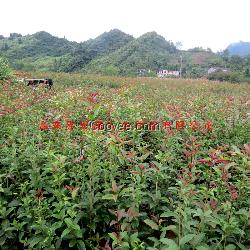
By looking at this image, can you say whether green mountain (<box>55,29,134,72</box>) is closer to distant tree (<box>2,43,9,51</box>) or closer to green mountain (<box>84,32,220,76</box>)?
green mountain (<box>84,32,220,76</box>)

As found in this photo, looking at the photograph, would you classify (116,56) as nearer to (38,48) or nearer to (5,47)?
(38,48)

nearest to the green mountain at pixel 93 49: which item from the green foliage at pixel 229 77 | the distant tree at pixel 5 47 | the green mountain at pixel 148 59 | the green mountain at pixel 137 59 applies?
the green mountain at pixel 148 59

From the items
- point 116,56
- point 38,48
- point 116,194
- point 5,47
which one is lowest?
point 116,194

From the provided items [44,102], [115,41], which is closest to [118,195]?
[44,102]

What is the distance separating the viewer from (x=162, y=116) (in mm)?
4242

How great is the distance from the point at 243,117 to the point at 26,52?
47.4m

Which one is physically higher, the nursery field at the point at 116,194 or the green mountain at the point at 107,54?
the green mountain at the point at 107,54

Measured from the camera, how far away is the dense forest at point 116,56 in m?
37.8

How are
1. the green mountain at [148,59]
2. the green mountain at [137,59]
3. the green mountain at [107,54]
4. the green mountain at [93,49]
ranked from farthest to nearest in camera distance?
the green mountain at [137,59]
the green mountain at [148,59]
the green mountain at [107,54]
the green mountain at [93,49]

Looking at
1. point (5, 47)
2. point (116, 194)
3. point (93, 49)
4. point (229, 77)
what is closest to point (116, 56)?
point (93, 49)

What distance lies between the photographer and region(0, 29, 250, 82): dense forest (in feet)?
124

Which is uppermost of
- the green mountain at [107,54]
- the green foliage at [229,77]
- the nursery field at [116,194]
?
the green mountain at [107,54]

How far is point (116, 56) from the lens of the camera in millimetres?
45969

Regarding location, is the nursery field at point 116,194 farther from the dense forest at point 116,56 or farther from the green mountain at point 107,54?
the green mountain at point 107,54
